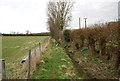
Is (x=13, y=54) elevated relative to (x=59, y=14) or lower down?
lower down

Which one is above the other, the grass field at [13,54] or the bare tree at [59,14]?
the bare tree at [59,14]

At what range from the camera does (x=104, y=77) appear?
5.36 metres

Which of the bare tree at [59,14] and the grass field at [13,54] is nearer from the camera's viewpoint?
the grass field at [13,54]

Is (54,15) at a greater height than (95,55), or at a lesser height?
greater

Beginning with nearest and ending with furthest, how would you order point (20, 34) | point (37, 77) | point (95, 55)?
point (37, 77) < point (95, 55) < point (20, 34)

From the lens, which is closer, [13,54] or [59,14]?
[13,54]

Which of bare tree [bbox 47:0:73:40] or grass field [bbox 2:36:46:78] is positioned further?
bare tree [bbox 47:0:73:40]

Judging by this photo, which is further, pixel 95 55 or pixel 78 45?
pixel 78 45

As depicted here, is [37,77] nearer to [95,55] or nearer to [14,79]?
[14,79]

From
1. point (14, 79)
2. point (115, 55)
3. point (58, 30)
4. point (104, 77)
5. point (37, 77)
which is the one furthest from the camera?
point (58, 30)

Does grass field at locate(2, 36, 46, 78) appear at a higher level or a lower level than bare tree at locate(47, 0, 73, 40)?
lower

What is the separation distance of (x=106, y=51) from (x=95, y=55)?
139 cm

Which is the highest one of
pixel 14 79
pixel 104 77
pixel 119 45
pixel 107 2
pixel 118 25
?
pixel 107 2

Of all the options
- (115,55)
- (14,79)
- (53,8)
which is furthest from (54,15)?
(14,79)
